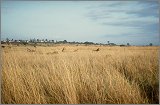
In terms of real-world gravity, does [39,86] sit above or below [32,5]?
below

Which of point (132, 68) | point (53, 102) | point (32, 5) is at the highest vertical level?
point (32, 5)

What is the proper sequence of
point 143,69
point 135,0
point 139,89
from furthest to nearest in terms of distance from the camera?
point 143,69
point 135,0
point 139,89

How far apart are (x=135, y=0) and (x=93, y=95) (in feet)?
4.87

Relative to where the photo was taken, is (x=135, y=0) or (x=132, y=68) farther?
(x=132, y=68)

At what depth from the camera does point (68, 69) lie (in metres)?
3.48

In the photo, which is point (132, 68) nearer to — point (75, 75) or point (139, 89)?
point (139, 89)

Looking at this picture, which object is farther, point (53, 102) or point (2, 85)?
point (2, 85)

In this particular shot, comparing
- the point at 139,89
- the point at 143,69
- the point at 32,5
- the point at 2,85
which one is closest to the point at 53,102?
the point at 2,85

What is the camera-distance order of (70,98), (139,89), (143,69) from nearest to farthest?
(70,98), (139,89), (143,69)

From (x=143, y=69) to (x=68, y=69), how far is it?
137 cm

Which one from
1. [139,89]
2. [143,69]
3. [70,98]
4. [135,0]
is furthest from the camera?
[143,69]

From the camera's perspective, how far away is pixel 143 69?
13.3 ft

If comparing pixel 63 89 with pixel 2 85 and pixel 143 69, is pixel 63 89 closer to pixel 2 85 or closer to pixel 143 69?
pixel 2 85

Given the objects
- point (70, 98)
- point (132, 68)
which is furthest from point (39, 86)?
point (132, 68)
